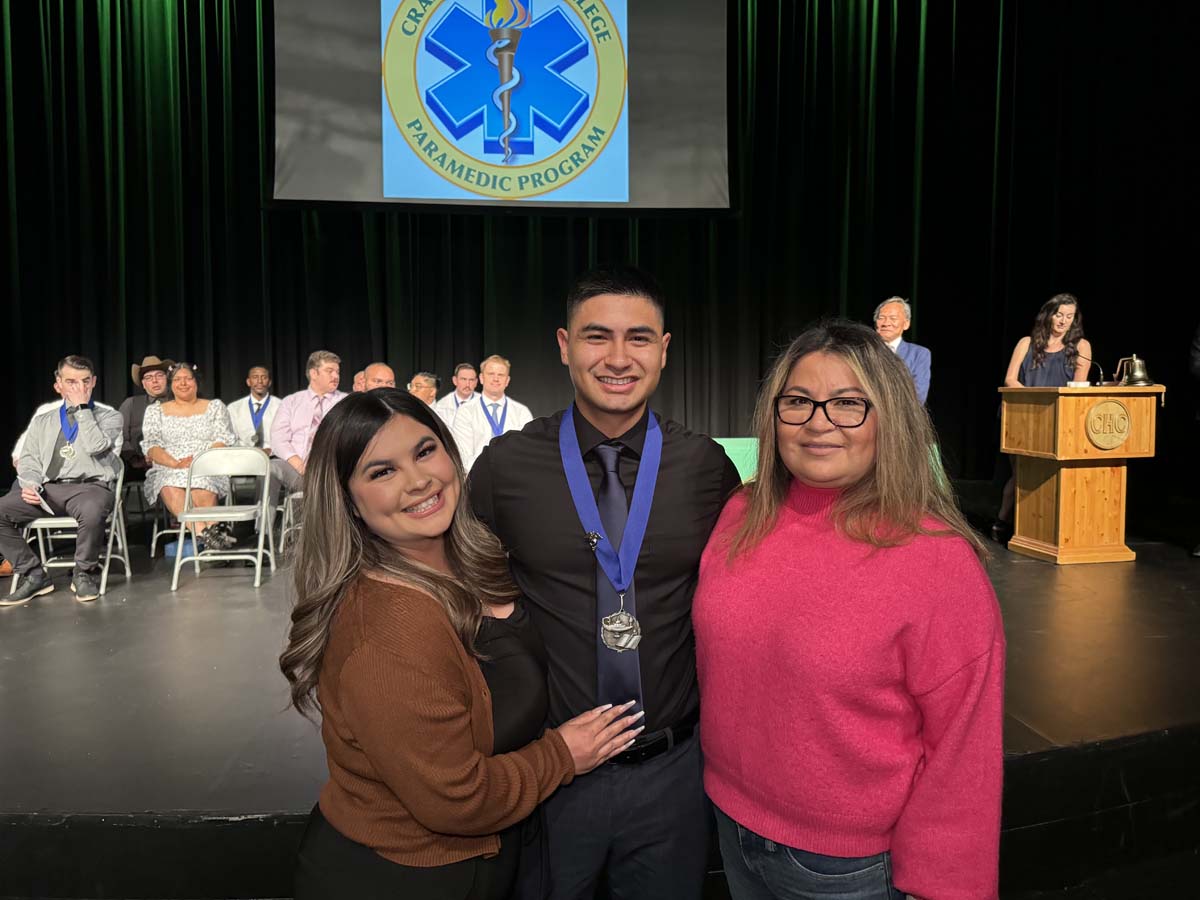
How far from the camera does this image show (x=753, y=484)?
1.37 meters

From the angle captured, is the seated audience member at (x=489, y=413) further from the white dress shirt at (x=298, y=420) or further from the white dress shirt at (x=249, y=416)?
the white dress shirt at (x=249, y=416)

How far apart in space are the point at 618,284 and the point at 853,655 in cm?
76

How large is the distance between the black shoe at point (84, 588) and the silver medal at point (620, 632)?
14.0 ft

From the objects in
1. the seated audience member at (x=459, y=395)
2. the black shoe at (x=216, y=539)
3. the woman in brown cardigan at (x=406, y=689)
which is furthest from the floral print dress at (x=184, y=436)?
the woman in brown cardigan at (x=406, y=689)

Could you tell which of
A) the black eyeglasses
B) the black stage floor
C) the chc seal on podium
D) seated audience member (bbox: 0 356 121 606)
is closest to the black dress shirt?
the black eyeglasses

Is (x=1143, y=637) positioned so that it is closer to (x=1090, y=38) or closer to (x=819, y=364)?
(x=819, y=364)

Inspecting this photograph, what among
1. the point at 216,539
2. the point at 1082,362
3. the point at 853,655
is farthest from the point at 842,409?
the point at 216,539

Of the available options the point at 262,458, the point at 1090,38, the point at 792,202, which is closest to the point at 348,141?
the point at 262,458

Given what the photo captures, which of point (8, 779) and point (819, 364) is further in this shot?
point (8, 779)

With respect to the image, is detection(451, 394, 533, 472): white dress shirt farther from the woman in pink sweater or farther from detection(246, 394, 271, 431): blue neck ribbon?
the woman in pink sweater

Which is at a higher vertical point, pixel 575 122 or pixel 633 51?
pixel 633 51

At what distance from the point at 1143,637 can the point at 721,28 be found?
5.96m

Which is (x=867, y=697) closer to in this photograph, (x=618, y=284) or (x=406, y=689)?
(x=406, y=689)

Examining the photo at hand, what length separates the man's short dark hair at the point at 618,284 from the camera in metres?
1.47
